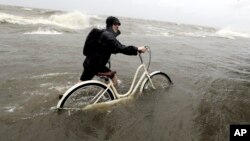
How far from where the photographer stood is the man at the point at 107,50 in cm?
560

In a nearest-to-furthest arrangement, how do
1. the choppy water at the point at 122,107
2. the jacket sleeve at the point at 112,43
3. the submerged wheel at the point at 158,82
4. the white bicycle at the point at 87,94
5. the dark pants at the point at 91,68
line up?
the choppy water at the point at 122,107 < the white bicycle at the point at 87,94 < the jacket sleeve at the point at 112,43 < the dark pants at the point at 91,68 < the submerged wheel at the point at 158,82

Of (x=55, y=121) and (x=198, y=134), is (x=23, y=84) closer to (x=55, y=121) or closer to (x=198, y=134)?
(x=55, y=121)

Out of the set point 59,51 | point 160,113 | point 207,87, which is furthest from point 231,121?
point 59,51

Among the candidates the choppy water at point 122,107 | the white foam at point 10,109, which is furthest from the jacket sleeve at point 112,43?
the white foam at point 10,109

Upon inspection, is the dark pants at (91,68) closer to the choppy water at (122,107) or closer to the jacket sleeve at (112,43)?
the jacket sleeve at (112,43)

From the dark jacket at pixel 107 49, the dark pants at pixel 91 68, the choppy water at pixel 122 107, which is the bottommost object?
the choppy water at pixel 122 107

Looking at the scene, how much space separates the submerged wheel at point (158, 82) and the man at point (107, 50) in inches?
51.4

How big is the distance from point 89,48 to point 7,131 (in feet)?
7.40

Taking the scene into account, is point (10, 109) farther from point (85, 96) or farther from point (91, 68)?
point (91, 68)

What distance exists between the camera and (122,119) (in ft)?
18.7

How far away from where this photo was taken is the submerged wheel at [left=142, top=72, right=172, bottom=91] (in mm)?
7103

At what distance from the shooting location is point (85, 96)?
5.71m

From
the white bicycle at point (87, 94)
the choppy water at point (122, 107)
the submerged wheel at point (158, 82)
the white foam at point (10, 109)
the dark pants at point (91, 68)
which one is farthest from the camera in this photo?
the submerged wheel at point (158, 82)

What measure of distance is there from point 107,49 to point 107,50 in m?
0.05
